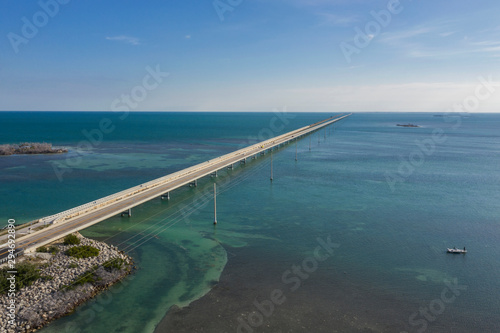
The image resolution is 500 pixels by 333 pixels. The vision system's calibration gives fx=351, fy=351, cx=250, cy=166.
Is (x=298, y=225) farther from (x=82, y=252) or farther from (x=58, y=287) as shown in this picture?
(x=58, y=287)

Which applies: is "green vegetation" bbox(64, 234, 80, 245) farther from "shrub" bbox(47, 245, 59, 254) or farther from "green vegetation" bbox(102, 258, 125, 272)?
"green vegetation" bbox(102, 258, 125, 272)

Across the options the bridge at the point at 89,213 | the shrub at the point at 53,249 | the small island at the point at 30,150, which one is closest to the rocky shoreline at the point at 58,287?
the shrub at the point at 53,249

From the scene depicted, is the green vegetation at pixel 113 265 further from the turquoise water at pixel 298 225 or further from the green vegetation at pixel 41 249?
the green vegetation at pixel 41 249

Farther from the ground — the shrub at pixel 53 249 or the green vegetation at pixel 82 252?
the shrub at pixel 53 249

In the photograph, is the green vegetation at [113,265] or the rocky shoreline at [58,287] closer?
the rocky shoreline at [58,287]

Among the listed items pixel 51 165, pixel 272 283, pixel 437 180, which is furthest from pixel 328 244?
pixel 51 165

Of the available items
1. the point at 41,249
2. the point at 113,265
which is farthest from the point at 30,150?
the point at 113,265
